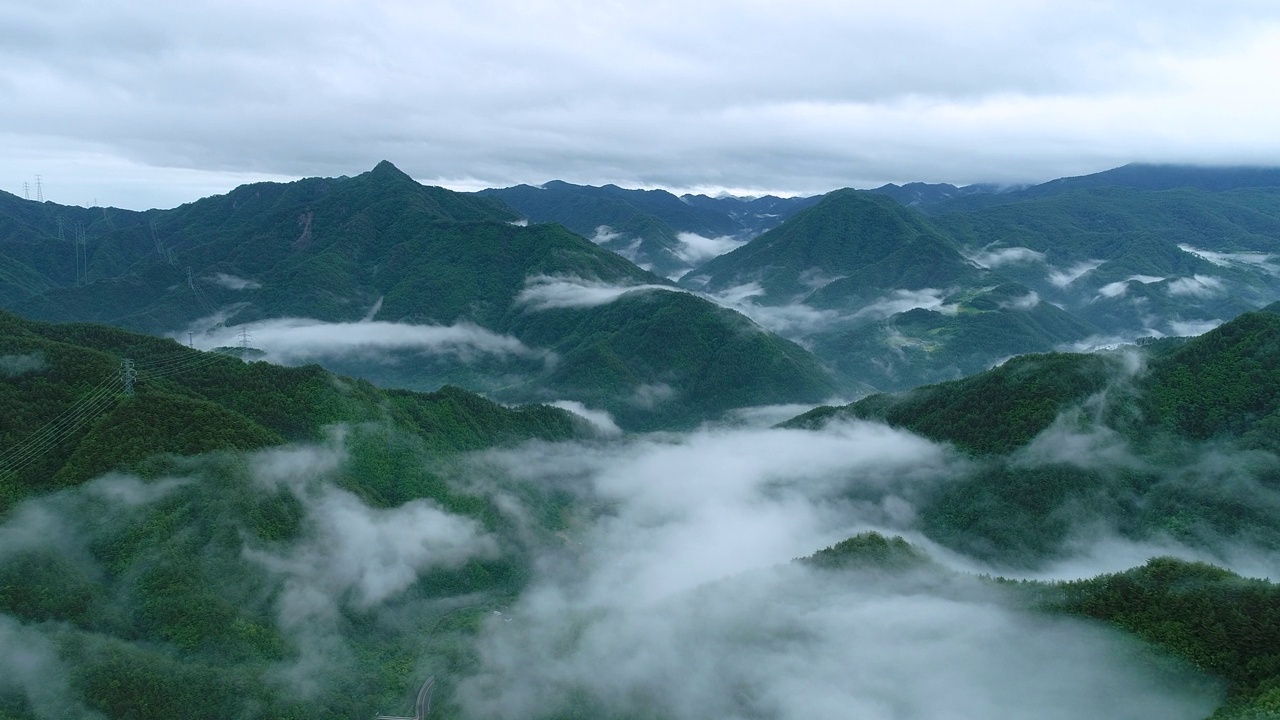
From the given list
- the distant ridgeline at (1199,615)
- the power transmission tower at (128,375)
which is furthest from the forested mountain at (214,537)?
the distant ridgeline at (1199,615)

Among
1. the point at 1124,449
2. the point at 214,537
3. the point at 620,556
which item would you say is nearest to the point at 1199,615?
the point at 1124,449

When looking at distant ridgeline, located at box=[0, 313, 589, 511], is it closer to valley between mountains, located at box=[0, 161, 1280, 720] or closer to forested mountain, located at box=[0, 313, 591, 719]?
forested mountain, located at box=[0, 313, 591, 719]

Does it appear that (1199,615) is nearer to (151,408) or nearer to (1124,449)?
(1124,449)

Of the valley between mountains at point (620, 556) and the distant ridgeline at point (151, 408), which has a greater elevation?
the distant ridgeline at point (151, 408)

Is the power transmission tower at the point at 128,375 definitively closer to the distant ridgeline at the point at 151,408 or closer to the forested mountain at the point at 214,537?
the distant ridgeline at the point at 151,408

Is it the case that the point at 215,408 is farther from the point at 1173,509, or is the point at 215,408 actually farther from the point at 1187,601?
the point at 1173,509

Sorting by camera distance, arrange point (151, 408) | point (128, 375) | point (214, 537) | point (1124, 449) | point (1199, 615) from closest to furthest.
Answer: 1. point (1199, 615)
2. point (214, 537)
3. point (128, 375)
4. point (151, 408)
5. point (1124, 449)

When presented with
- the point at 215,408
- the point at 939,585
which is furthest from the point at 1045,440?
the point at 215,408
